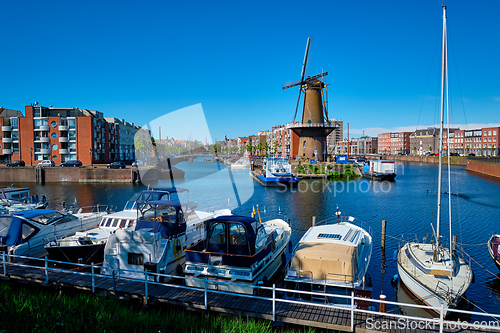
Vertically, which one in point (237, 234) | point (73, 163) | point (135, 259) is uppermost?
point (73, 163)

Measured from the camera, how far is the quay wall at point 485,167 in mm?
75775

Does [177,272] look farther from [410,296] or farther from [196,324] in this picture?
[410,296]

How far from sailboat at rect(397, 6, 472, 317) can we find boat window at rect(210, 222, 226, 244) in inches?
349

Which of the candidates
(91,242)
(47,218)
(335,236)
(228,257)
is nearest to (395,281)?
(335,236)

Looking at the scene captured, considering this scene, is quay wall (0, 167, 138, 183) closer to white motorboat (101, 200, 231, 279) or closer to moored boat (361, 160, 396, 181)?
moored boat (361, 160, 396, 181)

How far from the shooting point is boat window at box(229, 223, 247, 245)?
1384 cm

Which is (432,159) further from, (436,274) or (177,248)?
(177,248)

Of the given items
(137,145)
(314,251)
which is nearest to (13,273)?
(314,251)

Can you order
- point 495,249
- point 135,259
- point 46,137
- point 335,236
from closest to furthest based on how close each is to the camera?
point 135,259 < point 335,236 < point 495,249 < point 46,137

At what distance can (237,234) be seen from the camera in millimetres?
13930

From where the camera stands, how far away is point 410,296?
16141 millimetres

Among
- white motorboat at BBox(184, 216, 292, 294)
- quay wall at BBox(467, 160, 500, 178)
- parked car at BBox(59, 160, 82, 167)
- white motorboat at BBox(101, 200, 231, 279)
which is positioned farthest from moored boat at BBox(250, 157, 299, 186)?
white motorboat at BBox(184, 216, 292, 294)

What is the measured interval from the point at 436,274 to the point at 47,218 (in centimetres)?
2143

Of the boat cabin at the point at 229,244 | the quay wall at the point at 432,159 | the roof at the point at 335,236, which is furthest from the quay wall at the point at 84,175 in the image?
the quay wall at the point at 432,159
